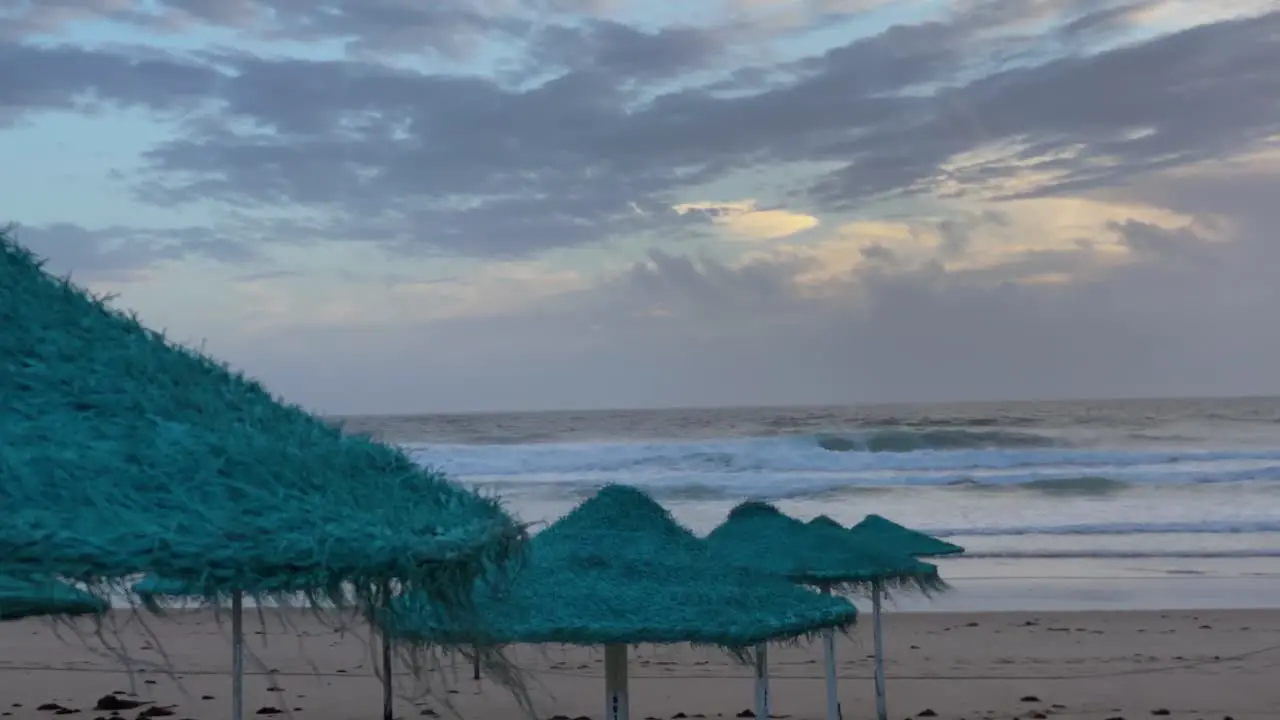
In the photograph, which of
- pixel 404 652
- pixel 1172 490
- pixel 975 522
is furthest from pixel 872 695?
pixel 1172 490

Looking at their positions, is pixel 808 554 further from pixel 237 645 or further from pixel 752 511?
pixel 237 645

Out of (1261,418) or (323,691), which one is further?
(1261,418)

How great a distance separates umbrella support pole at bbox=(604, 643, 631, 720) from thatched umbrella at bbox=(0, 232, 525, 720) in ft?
7.18

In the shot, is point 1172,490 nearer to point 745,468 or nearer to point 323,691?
point 745,468

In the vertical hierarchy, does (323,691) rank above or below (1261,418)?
below

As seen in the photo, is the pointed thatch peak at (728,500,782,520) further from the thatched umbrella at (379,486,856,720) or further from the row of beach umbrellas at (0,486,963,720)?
the thatched umbrella at (379,486,856,720)

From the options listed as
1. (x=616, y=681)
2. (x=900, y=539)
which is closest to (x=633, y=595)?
(x=616, y=681)

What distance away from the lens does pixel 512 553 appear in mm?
3393

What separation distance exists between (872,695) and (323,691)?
4.82 metres

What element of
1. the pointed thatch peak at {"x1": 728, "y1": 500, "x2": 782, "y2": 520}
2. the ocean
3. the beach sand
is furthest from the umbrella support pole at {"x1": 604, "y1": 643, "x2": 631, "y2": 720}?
the beach sand

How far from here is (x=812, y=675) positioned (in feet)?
40.8

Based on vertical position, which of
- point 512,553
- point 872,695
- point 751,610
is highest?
point 512,553

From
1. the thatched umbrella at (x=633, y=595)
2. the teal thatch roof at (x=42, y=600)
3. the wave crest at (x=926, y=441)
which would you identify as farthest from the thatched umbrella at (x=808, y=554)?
the wave crest at (x=926, y=441)

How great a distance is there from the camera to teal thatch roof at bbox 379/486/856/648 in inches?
194
